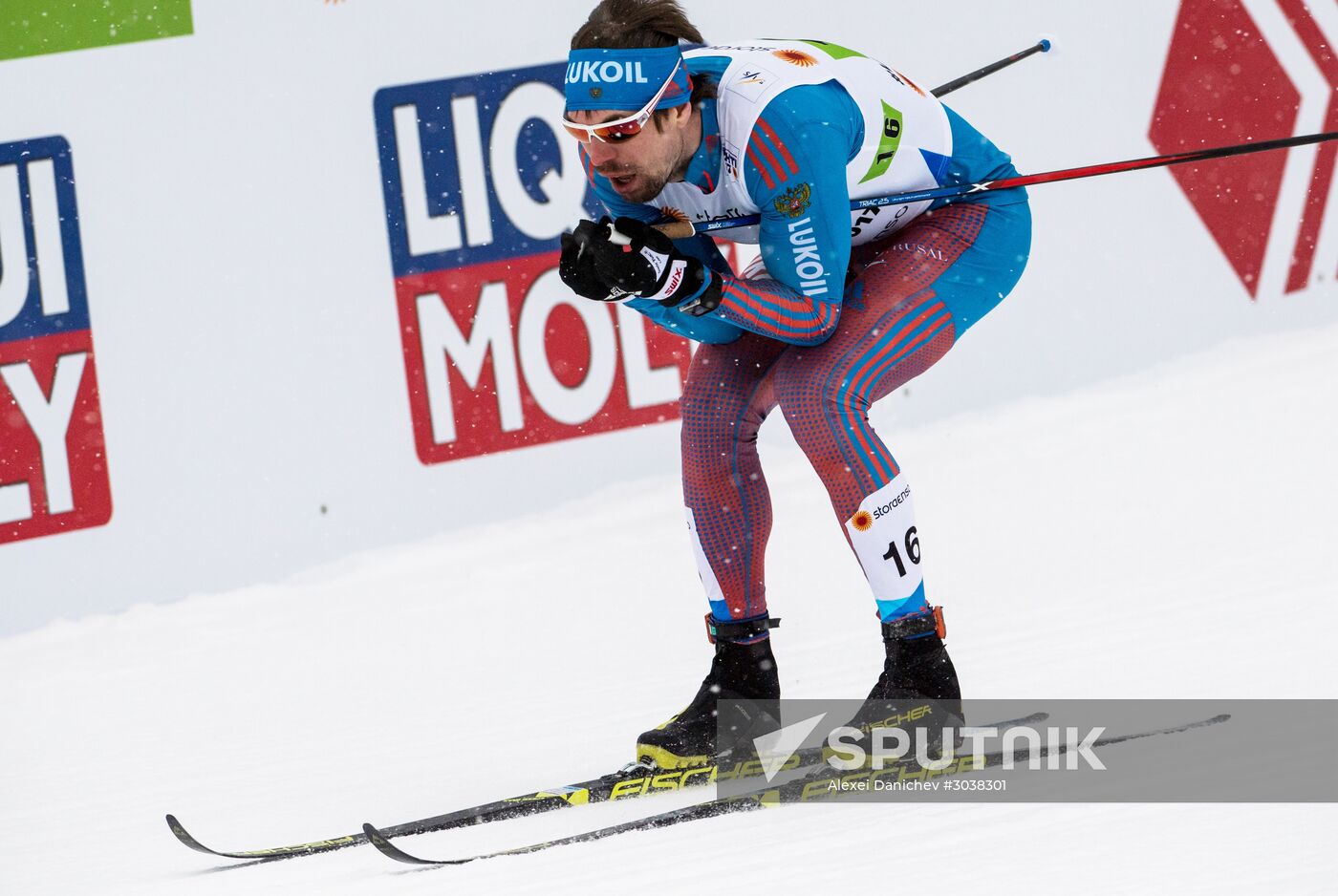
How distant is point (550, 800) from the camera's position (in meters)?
2.99

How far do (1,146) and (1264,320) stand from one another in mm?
5131

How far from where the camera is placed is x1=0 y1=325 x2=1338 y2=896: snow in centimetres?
238

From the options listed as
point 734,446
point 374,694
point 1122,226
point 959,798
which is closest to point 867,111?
point 734,446

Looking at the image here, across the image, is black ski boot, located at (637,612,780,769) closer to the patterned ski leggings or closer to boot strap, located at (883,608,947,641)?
the patterned ski leggings

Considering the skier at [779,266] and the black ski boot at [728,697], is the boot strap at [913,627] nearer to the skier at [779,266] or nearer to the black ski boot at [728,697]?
the skier at [779,266]

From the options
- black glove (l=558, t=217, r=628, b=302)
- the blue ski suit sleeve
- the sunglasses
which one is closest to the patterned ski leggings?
the blue ski suit sleeve

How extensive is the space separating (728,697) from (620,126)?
1.19 meters

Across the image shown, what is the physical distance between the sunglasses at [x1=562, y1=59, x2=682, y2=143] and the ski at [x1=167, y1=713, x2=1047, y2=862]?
1254mm

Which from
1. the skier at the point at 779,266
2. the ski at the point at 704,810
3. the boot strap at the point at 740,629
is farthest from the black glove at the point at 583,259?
the ski at the point at 704,810

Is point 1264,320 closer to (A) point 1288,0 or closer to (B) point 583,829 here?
(A) point 1288,0

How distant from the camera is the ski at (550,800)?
2.85 m

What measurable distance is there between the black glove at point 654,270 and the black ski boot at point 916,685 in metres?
0.73

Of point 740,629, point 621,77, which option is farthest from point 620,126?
point 740,629

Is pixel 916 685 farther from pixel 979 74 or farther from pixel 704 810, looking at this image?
pixel 979 74
